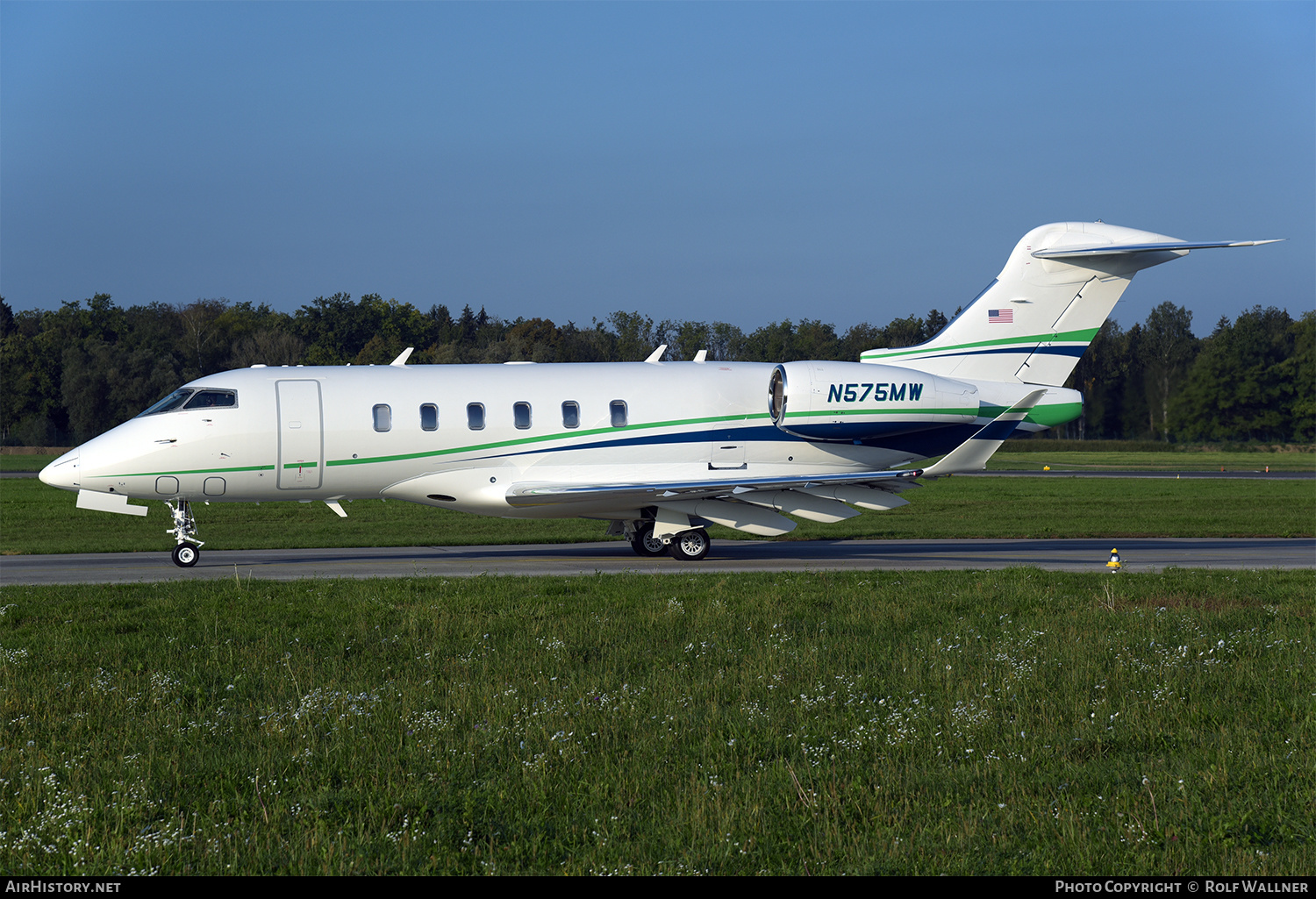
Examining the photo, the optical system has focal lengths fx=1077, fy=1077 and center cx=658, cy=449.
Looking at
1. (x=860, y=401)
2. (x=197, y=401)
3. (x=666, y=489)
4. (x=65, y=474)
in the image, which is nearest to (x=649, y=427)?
(x=666, y=489)

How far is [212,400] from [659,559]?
351 inches

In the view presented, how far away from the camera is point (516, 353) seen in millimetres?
65625

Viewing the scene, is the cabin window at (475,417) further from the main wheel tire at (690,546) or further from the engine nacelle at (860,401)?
the engine nacelle at (860,401)

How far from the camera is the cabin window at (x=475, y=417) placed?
20.1 meters

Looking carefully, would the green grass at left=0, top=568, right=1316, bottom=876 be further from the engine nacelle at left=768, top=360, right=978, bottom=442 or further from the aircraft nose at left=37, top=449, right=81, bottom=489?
the engine nacelle at left=768, top=360, right=978, bottom=442

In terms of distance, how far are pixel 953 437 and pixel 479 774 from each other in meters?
17.1

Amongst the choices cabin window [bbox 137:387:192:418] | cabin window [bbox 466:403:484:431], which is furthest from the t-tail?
cabin window [bbox 137:387:192:418]

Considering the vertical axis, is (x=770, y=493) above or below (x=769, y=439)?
below

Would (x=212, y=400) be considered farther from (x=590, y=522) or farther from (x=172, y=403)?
(x=590, y=522)

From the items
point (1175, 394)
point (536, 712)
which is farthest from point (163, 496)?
point (1175, 394)

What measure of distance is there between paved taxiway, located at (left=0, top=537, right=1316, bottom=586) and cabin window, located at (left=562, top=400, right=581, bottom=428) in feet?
8.63

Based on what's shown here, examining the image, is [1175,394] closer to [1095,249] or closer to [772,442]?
[1095,249]

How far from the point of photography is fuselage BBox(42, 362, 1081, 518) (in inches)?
763
